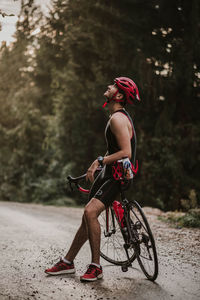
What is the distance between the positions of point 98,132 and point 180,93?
201 inches

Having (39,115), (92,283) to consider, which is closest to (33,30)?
(92,283)

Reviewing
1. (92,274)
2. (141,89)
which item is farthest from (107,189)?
(141,89)

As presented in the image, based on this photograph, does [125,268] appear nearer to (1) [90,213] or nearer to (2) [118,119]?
(1) [90,213]

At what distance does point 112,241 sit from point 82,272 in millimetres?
771

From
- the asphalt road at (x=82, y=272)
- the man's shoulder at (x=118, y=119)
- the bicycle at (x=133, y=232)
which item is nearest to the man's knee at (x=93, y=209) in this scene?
the bicycle at (x=133, y=232)

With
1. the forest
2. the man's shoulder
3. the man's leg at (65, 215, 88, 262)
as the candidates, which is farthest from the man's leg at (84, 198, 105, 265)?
the forest

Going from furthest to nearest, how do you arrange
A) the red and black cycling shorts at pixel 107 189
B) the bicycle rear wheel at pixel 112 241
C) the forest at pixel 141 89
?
the forest at pixel 141 89
the bicycle rear wheel at pixel 112 241
the red and black cycling shorts at pixel 107 189

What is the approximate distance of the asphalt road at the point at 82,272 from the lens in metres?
3.98

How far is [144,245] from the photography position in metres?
4.55

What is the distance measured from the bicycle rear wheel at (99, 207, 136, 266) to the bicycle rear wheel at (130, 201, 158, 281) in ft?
0.65

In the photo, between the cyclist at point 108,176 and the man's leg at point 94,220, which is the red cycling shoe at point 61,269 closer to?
the cyclist at point 108,176

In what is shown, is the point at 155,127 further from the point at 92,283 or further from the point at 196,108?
the point at 92,283

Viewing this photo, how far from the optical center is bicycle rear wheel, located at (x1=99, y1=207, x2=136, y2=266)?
5.06m

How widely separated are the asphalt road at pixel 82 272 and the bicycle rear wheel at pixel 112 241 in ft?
0.38
